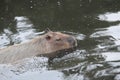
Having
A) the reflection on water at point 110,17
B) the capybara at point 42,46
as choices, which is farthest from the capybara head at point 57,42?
the reflection on water at point 110,17

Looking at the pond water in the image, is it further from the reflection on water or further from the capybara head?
the capybara head

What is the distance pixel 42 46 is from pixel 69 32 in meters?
1.49

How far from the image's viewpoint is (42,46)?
40.9 feet

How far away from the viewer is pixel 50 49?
12.5m

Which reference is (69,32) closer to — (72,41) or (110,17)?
(72,41)

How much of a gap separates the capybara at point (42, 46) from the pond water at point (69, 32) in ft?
1.08

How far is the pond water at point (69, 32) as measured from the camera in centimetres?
1016

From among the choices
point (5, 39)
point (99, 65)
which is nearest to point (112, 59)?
point (99, 65)

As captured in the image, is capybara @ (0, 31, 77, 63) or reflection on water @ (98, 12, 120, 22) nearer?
capybara @ (0, 31, 77, 63)

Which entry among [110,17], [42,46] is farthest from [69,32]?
[110,17]

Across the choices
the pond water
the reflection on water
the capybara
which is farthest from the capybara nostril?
the reflection on water

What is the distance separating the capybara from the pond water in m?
0.33

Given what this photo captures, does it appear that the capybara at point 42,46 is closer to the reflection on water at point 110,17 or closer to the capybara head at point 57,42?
the capybara head at point 57,42

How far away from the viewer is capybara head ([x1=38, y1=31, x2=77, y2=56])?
12.4 metres
